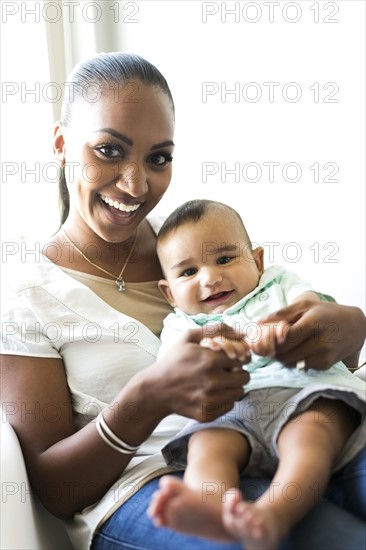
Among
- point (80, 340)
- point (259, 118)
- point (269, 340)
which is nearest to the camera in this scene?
point (269, 340)

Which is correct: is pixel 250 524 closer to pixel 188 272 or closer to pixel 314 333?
pixel 314 333

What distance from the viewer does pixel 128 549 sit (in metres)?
1.15

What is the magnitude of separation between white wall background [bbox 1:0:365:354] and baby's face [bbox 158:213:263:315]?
1.89ft

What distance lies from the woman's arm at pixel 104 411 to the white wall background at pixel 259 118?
0.68 m

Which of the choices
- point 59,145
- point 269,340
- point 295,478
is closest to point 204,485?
point 295,478

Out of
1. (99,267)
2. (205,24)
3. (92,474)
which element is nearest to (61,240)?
(99,267)

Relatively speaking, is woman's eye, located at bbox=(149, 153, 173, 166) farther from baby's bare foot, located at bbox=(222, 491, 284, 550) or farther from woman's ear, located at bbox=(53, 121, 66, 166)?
baby's bare foot, located at bbox=(222, 491, 284, 550)

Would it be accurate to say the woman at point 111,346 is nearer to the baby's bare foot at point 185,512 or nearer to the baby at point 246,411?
the baby at point 246,411

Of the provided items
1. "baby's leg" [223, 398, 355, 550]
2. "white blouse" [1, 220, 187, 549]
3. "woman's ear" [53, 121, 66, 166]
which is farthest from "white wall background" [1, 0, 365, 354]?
"baby's leg" [223, 398, 355, 550]

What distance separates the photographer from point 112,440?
1.19 metres

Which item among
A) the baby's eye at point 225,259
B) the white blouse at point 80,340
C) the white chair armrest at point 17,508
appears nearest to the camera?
the white chair armrest at point 17,508

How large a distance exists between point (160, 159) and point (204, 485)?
2.19 ft

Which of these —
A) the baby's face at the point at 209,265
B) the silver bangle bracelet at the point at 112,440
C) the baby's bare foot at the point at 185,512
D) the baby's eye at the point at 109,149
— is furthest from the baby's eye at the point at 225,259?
the baby's bare foot at the point at 185,512

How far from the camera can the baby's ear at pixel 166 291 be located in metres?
1.48
